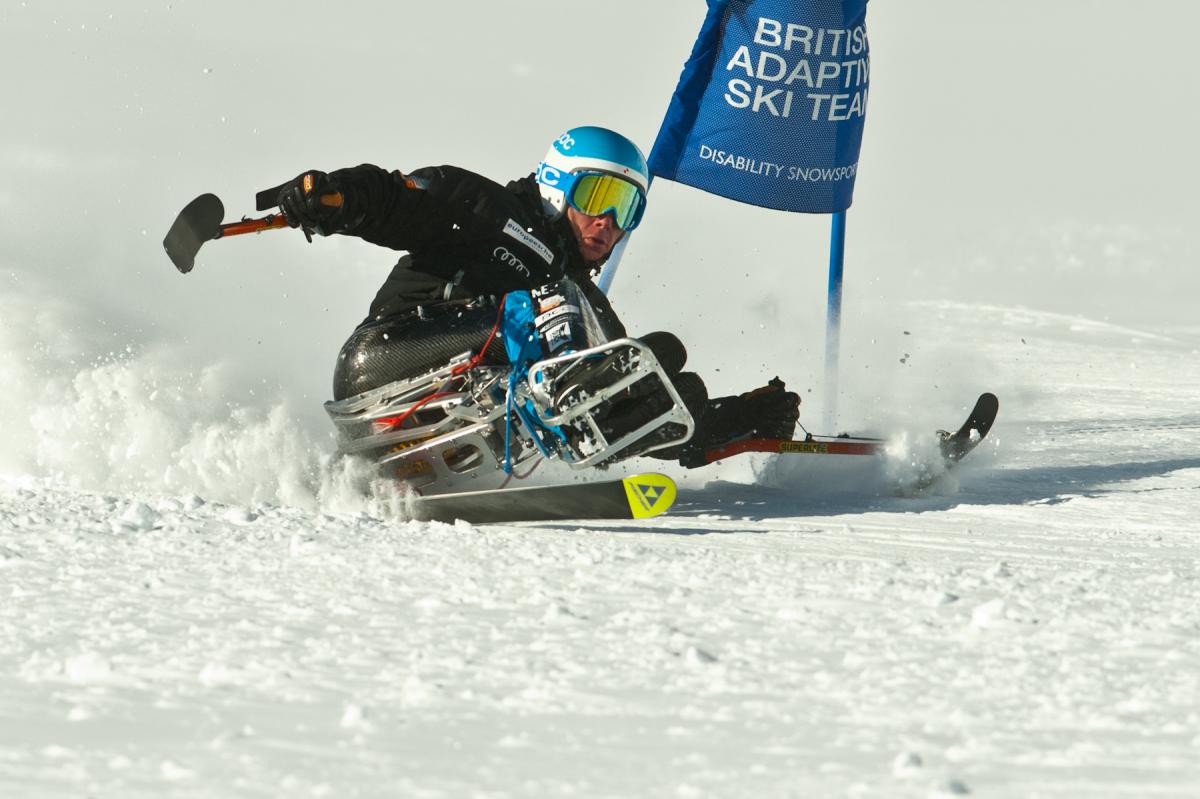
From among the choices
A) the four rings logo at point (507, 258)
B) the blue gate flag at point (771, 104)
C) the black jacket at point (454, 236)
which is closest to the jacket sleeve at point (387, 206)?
the black jacket at point (454, 236)

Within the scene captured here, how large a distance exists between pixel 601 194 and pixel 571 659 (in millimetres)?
3265

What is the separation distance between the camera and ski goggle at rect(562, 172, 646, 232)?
5887mm

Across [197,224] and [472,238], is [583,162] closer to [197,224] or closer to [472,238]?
[472,238]

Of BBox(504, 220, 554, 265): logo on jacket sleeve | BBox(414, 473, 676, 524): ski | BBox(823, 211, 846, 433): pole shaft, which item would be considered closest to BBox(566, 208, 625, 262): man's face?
BBox(504, 220, 554, 265): logo on jacket sleeve

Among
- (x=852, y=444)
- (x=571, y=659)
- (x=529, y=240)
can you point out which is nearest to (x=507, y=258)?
(x=529, y=240)

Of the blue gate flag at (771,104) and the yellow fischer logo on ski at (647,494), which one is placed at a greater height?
the blue gate flag at (771,104)

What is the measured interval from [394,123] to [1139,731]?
1168 inches

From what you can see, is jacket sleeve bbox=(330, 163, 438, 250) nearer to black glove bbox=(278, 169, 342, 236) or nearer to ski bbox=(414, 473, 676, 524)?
black glove bbox=(278, 169, 342, 236)

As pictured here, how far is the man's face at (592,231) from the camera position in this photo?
5.99 m

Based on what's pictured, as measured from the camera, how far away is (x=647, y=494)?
5.07m

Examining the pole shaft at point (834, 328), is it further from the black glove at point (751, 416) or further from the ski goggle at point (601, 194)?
the ski goggle at point (601, 194)

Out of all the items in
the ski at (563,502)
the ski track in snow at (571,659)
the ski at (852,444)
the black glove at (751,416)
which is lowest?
the ski track in snow at (571,659)

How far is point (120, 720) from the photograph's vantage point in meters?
2.53

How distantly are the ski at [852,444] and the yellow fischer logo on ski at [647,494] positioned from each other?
1.08 meters
